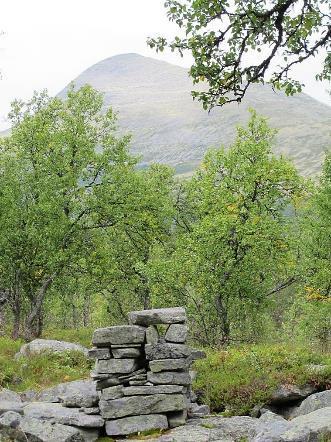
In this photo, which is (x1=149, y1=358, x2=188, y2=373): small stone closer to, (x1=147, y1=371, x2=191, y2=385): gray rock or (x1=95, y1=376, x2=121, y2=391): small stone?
(x1=147, y1=371, x2=191, y2=385): gray rock

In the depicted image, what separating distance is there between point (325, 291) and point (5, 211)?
21.0 meters

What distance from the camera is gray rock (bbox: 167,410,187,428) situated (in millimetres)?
14662

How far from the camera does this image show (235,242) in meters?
29.2

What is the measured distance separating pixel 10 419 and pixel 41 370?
9.01 metres

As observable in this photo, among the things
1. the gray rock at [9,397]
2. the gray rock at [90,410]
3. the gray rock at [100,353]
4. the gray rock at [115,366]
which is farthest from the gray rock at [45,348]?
the gray rock at [115,366]

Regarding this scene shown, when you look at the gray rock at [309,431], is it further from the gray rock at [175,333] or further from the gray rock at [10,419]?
the gray rock at [10,419]

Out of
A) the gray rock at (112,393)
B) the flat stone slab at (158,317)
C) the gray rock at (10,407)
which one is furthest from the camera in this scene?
the flat stone slab at (158,317)

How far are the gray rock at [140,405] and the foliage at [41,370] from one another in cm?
640

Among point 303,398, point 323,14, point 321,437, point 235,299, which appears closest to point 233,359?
point 303,398

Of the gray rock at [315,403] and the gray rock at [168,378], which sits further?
the gray rock at [315,403]

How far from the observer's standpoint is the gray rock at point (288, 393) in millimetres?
17359

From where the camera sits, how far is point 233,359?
20484mm

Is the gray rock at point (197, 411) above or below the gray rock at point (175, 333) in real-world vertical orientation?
below

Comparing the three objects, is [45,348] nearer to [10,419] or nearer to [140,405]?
[140,405]
